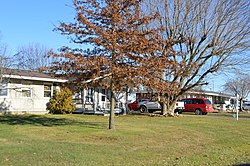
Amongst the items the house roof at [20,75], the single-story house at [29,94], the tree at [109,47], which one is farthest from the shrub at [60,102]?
the tree at [109,47]

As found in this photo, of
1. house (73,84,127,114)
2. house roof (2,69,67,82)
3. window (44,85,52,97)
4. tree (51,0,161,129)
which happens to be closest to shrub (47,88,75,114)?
window (44,85,52,97)

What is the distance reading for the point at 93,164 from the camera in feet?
25.6

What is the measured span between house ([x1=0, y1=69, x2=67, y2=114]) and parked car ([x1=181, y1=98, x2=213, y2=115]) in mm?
18508

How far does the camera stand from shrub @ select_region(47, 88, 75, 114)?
25656 millimetres

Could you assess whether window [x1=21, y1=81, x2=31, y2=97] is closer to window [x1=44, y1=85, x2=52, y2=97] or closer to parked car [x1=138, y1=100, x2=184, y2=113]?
window [x1=44, y1=85, x2=52, y2=97]

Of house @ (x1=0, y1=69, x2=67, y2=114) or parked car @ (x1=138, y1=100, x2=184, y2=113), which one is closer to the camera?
house @ (x1=0, y1=69, x2=67, y2=114)

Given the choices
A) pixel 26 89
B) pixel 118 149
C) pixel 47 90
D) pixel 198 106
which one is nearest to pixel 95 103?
pixel 47 90

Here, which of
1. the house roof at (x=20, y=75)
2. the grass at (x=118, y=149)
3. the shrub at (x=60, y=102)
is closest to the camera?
the grass at (x=118, y=149)

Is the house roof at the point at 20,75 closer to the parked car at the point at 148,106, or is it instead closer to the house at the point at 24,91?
the house at the point at 24,91

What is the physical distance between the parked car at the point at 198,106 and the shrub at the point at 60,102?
17.9 m

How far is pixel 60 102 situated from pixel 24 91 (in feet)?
9.61

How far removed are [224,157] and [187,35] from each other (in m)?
19.5

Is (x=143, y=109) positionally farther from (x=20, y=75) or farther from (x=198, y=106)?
(x=20, y=75)

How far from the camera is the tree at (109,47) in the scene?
512 inches
